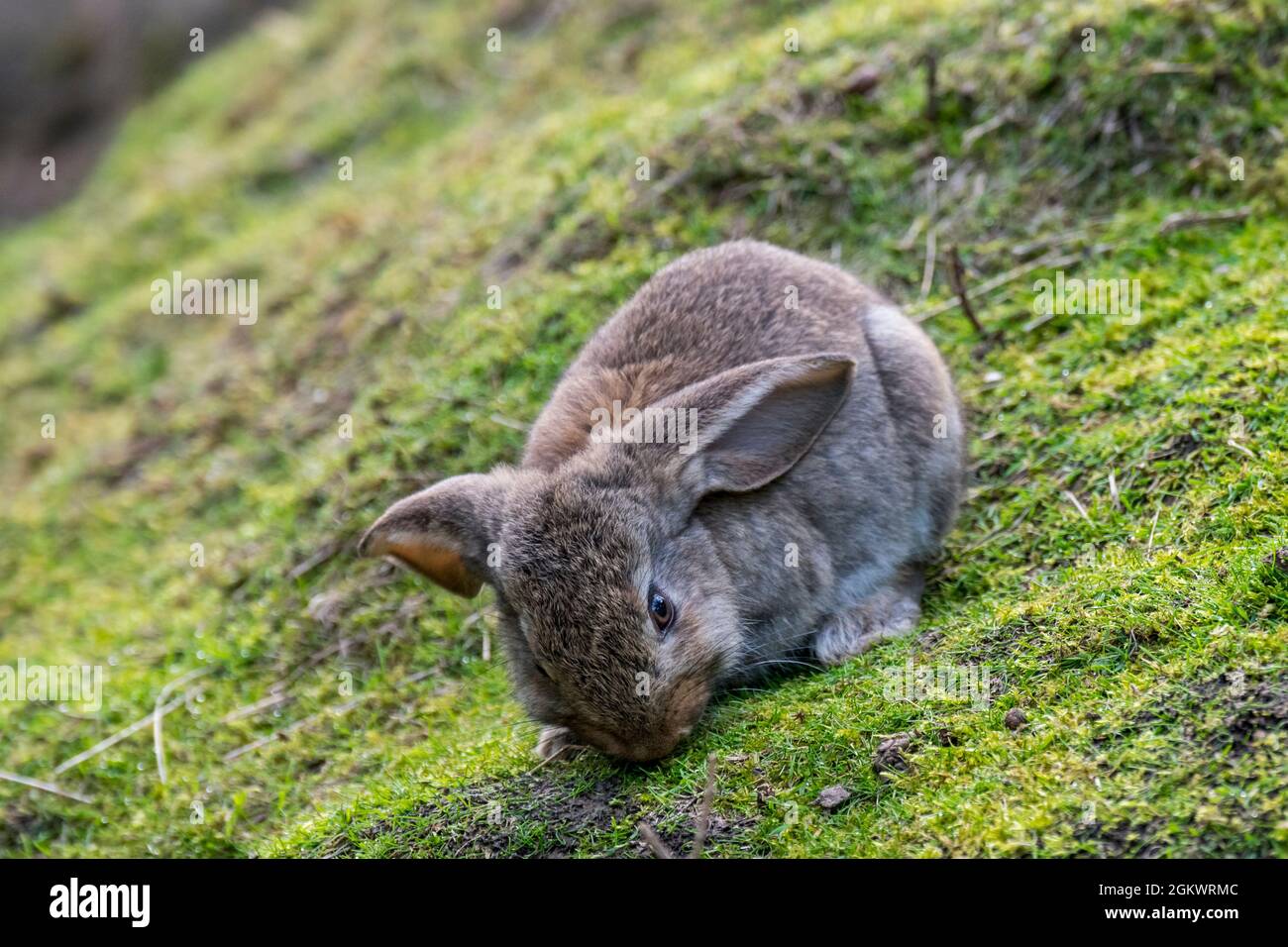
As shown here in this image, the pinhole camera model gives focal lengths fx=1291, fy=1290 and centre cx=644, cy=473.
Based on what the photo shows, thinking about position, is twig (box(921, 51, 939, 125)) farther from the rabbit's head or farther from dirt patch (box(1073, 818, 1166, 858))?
dirt patch (box(1073, 818, 1166, 858))

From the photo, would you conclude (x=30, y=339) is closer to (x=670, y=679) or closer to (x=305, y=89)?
(x=305, y=89)

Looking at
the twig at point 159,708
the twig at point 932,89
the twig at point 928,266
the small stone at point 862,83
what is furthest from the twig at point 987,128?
the twig at point 159,708

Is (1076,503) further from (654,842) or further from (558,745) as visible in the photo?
(654,842)

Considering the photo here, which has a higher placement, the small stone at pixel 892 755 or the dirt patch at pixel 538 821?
the small stone at pixel 892 755

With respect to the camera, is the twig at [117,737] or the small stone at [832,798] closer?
the small stone at [832,798]

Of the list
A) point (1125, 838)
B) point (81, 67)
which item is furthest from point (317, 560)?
point (81, 67)

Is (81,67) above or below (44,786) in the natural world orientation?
above

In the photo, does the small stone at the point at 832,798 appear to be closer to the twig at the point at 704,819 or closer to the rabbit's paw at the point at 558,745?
the twig at the point at 704,819
